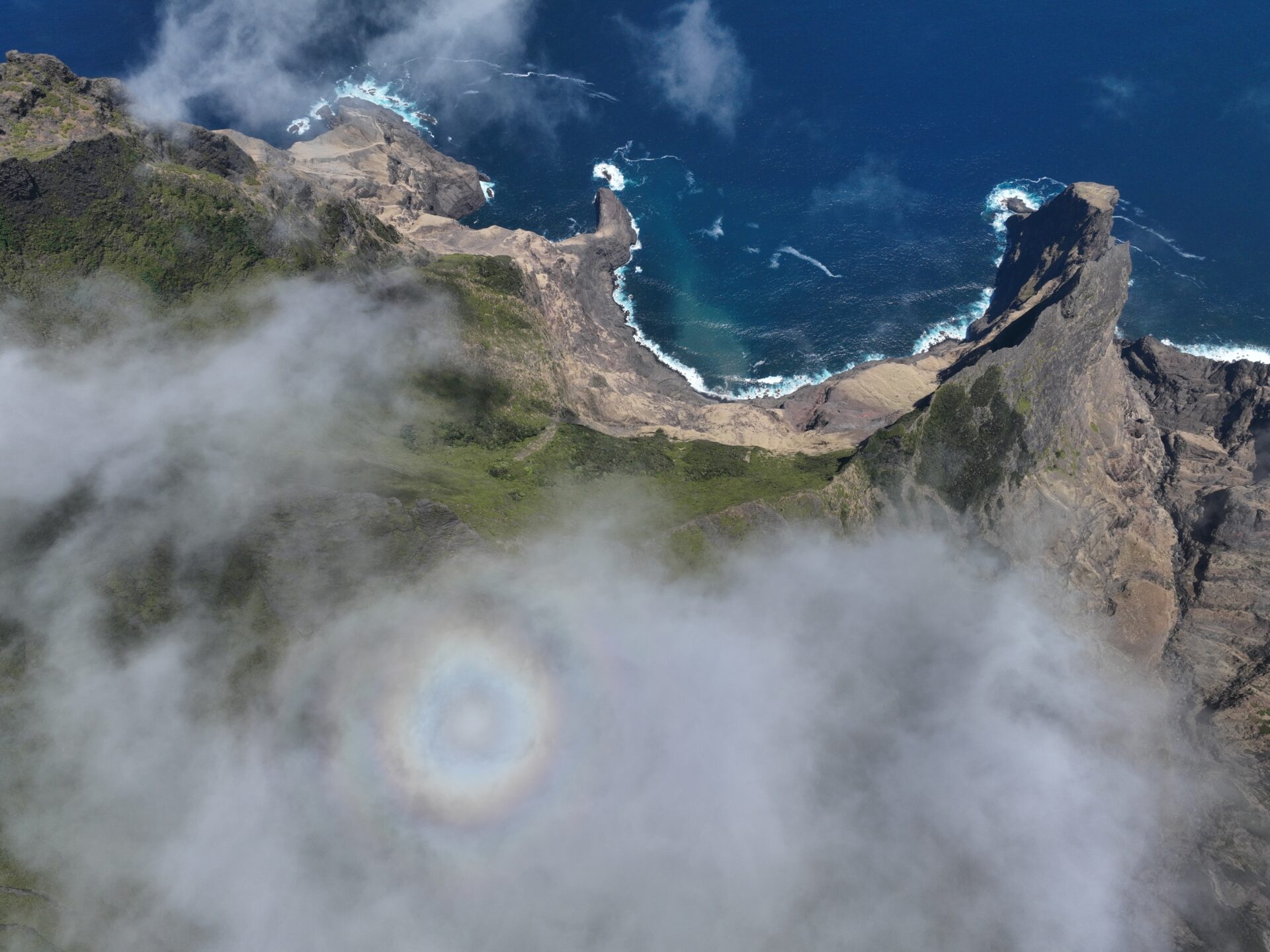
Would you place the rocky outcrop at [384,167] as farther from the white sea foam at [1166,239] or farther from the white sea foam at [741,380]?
the white sea foam at [1166,239]

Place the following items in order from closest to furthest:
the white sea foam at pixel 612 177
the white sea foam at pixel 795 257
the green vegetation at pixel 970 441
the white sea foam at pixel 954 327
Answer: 1. the green vegetation at pixel 970 441
2. the white sea foam at pixel 954 327
3. the white sea foam at pixel 795 257
4. the white sea foam at pixel 612 177

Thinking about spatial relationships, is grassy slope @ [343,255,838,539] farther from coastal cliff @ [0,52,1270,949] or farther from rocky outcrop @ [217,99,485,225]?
rocky outcrop @ [217,99,485,225]

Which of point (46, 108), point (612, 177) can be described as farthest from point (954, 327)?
point (46, 108)

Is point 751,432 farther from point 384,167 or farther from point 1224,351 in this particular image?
point 384,167

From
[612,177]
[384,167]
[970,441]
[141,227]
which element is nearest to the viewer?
[141,227]

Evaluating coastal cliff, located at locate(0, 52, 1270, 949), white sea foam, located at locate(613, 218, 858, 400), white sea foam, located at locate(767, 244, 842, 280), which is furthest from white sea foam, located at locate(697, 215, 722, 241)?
coastal cliff, located at locate(0, 52, 1270, 949)

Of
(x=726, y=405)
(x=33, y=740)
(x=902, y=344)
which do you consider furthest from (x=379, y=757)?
(x=902, y=344)

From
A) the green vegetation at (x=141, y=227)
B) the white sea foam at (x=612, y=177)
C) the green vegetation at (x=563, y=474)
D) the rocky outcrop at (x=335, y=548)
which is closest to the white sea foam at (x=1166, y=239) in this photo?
the green vegetation at (x=563, y=474)
